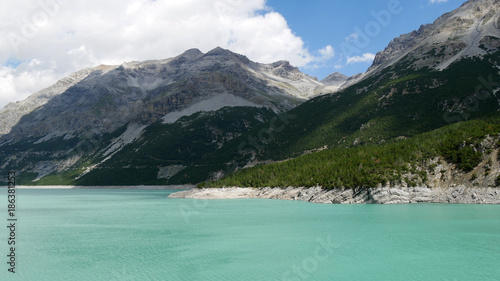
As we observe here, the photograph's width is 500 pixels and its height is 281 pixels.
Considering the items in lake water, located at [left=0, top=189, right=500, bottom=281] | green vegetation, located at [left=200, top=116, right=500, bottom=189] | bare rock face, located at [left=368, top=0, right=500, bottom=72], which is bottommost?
lake water, located at [left=0, top=189, right=500, bottom=281]

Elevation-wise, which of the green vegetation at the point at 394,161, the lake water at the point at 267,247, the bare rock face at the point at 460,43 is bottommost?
the lake water at the point at 267,247

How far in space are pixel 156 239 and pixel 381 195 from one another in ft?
136

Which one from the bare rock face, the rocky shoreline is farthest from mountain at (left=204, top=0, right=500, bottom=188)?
the rocky shoreline

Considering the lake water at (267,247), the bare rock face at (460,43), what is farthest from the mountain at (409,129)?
the lake water at (267,247)

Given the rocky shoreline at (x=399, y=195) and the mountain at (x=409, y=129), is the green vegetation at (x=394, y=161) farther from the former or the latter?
the rocky shoreline at (x=399, y=195)

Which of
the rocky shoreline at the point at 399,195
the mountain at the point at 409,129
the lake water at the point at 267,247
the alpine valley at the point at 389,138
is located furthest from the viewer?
the alpine valley at the point at 389,138

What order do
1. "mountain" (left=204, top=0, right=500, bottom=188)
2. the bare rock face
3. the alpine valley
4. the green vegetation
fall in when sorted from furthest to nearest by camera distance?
the bare rock face
the alpine valley
"mountain" (left=204, top=0, right=500, bottom=188)
the green vegetation

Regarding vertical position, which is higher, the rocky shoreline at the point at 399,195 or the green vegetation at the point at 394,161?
the green vegetation at the point at 394,161

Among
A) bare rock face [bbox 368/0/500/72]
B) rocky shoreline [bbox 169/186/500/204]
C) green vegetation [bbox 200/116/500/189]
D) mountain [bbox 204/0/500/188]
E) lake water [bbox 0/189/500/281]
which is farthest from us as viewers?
bare rock face [bbox 368/0/500/72]

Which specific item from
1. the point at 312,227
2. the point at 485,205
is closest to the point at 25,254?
the point at 312,227

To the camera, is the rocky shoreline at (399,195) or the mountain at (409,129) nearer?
the rocky shoreline at (399,195)

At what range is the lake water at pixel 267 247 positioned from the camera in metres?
23.8

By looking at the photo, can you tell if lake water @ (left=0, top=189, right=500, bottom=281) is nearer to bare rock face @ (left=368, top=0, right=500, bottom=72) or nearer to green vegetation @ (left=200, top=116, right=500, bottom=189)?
green vegetation @ (left=200, top=116, right=500, bottom=189)

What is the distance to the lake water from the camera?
23828mm
